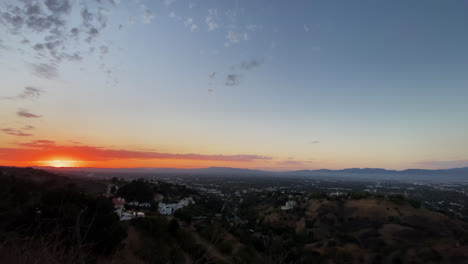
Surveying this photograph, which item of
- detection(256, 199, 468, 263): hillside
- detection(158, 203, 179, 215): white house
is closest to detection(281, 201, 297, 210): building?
detection(256, 199, 468, 263): hillside

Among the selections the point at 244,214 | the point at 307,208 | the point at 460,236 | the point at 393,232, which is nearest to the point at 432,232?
the point at 460,236

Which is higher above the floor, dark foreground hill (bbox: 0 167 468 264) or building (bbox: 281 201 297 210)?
dark foreground hill (bbox: 0 167 468 264)

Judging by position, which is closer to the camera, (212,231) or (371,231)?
(212,231)

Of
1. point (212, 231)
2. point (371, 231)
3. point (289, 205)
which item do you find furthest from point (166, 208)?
point (371, 231)

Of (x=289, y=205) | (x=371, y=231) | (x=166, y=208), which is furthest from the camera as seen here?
(x=289, y=205)

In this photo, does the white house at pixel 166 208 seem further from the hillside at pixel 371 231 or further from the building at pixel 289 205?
the building at pixel 289 205

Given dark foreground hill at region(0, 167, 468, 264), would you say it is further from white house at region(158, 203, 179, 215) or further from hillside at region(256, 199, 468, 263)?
white house at region(158, 203, 179, 215)

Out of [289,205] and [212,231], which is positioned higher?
[212,231]

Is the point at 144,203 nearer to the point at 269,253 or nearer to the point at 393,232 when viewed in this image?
the point at 393,232

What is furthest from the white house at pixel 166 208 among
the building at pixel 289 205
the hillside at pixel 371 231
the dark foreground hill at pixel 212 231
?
the building at pixel 289 205

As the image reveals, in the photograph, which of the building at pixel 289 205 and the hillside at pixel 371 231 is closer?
the hillside at pixel 371 231

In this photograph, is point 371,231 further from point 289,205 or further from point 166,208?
point 166,208
